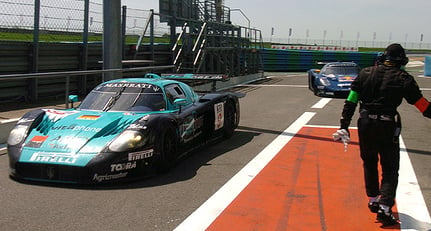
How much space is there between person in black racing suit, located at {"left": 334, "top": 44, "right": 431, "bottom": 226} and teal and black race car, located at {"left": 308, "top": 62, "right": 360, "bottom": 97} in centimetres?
1199

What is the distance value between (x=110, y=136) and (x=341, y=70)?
13.3 metres

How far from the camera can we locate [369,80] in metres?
4.20

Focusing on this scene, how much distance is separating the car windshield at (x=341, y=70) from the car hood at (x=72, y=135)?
40.1ft

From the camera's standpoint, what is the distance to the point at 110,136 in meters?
5.48

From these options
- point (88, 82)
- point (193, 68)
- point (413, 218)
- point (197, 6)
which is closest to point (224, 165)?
point (413, 218)

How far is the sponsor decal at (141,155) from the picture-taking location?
532 centimetres

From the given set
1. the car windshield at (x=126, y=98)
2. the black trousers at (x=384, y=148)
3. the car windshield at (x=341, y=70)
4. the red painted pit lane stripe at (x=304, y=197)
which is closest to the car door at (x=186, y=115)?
the car windshield at (x=126, y=98)

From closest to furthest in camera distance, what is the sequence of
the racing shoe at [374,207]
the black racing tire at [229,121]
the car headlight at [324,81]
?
the racing shoe at [374,207] < the black racing tire at [229,121] < the car headlight at [324,81]

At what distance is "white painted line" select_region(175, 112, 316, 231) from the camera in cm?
418

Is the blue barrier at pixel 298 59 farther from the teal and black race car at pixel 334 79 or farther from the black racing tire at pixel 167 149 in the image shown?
the black racing tire at pixel 167 149

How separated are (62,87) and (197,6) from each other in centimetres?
1198

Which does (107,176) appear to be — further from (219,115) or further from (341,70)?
(341,70)

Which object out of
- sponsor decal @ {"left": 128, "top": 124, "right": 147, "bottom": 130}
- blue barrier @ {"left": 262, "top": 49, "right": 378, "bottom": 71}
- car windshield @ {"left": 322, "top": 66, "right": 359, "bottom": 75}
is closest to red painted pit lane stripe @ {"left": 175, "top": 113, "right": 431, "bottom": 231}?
sponsor decal @ {"left": 128, "top": 124, "right": 147, "bottom": 130}

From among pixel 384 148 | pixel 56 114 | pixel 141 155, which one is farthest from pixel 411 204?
pixel 56 114
